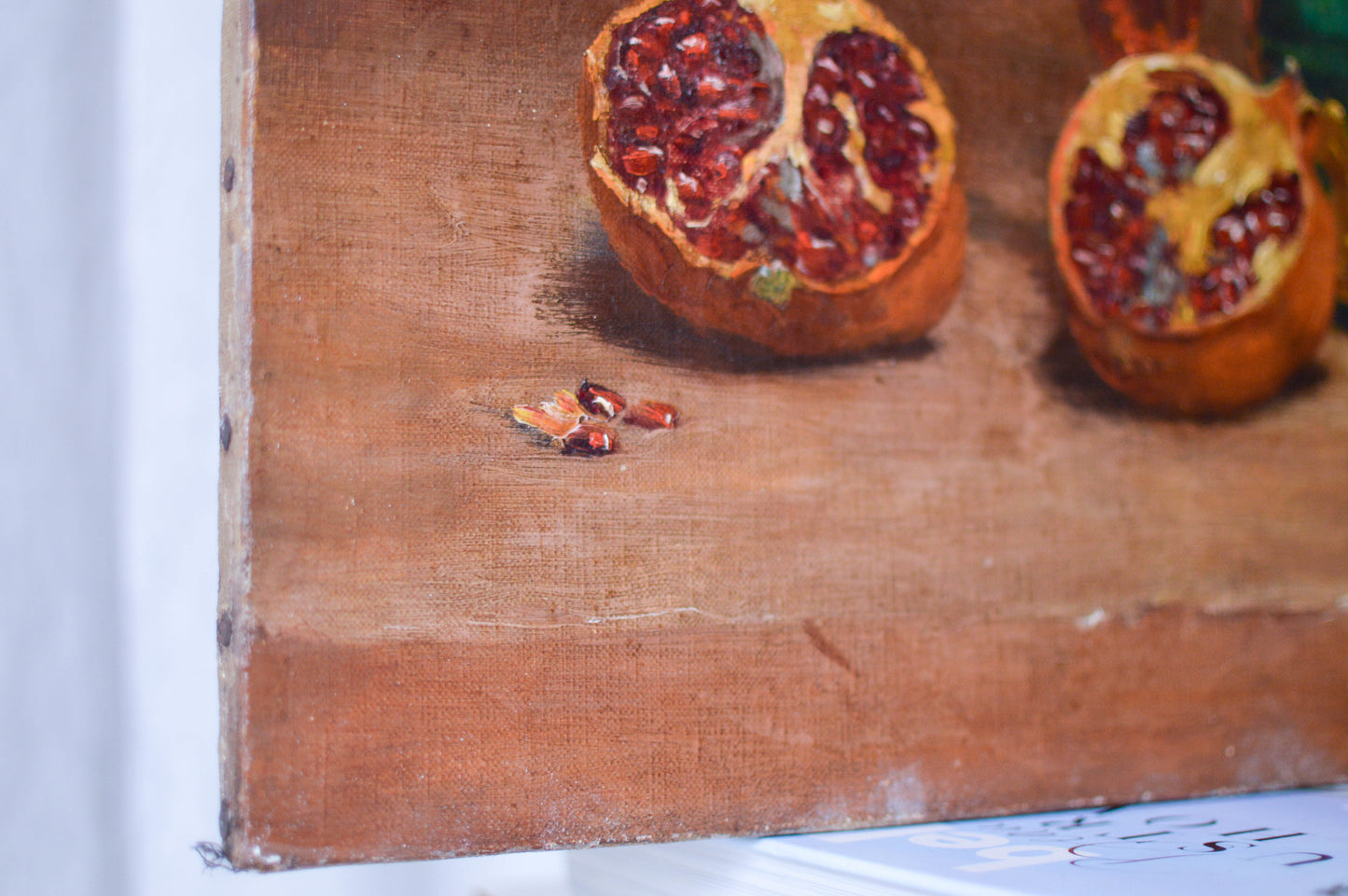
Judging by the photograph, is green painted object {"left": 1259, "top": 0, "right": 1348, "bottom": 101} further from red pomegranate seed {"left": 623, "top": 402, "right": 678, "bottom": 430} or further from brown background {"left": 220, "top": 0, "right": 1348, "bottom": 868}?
red pomegranate seed {"left": 623, "top": 402, "right": 678, "bottom": 430}

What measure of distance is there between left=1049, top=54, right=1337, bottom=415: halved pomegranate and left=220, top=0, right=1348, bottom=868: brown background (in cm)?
4

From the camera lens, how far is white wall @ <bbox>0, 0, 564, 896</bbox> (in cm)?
86

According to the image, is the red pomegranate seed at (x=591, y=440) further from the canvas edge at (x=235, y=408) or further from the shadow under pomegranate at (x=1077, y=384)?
the shadow under pomegranate at (x=1077, y=384)

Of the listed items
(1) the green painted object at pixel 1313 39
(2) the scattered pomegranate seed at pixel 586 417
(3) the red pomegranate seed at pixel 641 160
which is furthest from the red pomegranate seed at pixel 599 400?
(1) the green painted object at pixel 1313 39

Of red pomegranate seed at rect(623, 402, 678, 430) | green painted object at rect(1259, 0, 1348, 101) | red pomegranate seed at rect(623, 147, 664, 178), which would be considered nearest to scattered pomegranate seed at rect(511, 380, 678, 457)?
red pomegranate seed at rect(623, 402, 678, 430)

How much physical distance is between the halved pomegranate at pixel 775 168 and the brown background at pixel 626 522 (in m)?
0.03

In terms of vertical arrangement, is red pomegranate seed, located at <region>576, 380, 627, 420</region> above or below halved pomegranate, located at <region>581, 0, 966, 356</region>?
below

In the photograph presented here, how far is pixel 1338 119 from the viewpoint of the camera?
1.01m

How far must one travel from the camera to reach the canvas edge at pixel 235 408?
680mm

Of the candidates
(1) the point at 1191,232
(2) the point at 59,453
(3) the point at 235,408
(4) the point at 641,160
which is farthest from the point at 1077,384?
(2) the point at 59,453

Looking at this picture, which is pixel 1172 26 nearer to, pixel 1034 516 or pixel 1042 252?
pixel 1042 252

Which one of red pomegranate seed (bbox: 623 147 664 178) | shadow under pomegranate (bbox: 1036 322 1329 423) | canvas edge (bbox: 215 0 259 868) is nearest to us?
canvas edge (bbox: 215 0 259 868)

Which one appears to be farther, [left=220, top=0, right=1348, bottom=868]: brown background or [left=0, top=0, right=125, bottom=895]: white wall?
[left=0, top=0, right=125, bottom=895]: white wall

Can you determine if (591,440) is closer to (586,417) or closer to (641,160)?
(586,417)
